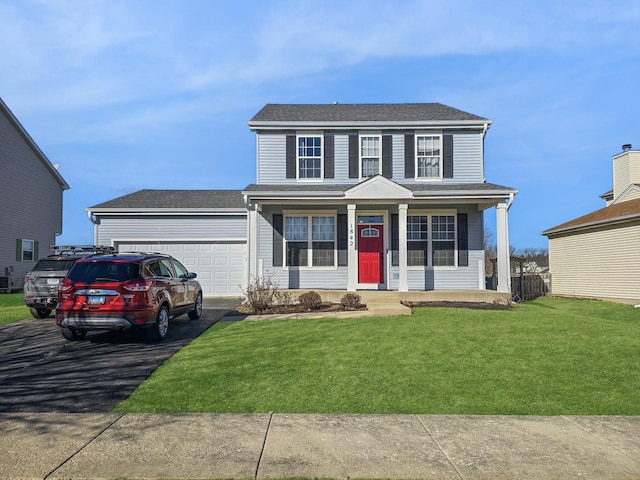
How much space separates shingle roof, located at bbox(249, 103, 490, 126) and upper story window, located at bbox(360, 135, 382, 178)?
0.70 metres

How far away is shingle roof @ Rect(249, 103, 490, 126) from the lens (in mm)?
17016

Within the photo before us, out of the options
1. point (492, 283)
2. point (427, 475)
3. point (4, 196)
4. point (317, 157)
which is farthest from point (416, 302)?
point (4, 196)

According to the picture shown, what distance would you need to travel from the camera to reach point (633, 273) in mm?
17312

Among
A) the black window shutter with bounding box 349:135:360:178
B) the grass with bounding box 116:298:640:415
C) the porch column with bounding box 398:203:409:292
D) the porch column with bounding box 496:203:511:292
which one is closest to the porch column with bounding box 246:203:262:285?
the black window shutter with bounding box 349:135:360:178

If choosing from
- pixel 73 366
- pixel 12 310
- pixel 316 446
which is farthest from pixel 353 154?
pixel 316 446

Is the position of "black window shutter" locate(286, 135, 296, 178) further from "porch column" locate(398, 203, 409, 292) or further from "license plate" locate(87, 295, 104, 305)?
"license plate" locate(87, 295, 104, 305)

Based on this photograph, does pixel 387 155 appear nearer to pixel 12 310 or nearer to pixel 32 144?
pixel 12 310

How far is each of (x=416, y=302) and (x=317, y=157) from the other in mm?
6319

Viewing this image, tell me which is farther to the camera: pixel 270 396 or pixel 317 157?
pixel 317 157

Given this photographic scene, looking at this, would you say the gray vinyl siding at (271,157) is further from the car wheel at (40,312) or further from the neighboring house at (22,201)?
the neighboring house at (22,201)

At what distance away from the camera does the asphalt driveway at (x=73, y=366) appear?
229 inches

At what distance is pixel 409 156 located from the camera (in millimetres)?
16875

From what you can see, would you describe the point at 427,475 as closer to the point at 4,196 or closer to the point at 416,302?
the point at 416,302

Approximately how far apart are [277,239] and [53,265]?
7.11 metres
